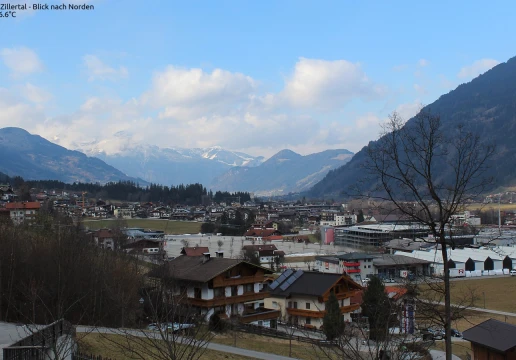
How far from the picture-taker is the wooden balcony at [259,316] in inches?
921

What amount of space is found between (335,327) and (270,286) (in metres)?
9.25

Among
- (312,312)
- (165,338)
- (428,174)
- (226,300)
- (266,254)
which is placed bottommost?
(266,254)

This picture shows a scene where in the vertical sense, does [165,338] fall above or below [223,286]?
above

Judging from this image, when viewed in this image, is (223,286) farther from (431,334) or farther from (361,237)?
(361,237)

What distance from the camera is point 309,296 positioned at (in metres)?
26.4

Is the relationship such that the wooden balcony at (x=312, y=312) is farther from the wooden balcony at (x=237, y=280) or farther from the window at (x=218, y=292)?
the window at (x=218, y=292)

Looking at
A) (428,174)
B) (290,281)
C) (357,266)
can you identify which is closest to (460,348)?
(290,281)

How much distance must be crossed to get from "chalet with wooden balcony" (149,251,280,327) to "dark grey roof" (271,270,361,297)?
1.78 meters

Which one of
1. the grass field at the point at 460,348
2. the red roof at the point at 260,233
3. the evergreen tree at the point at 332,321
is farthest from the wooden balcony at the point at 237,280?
the red roof at the point at 260,233

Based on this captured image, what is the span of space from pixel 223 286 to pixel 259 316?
243 centimetres

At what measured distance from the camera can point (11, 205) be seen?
6869 cm

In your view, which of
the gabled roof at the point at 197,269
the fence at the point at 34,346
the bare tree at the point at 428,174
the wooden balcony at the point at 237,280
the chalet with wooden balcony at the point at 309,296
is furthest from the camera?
the chalet with wooden balcony at the point at 309,296

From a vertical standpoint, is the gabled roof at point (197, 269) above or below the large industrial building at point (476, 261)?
above

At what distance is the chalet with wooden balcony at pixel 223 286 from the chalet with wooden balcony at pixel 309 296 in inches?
73.1
